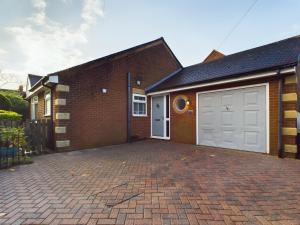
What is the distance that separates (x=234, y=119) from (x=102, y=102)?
18.4 feet

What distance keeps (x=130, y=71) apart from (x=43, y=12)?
4432 mm

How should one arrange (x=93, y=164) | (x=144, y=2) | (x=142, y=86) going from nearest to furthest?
(x=93, y=164)
(x=144, y=2)
(x=142, y=86)

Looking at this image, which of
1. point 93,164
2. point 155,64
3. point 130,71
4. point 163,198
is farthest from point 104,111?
point 163,198

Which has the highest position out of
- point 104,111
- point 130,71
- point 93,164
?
point 130,71

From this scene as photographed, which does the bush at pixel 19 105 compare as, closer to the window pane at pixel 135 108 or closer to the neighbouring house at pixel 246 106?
the window pane at pixel 135 108

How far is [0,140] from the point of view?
521cm

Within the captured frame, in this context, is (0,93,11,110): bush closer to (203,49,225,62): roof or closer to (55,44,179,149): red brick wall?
(55,44,179,149): red brick wall

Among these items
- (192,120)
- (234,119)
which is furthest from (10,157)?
(234,119)

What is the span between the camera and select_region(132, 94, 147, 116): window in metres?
9.67

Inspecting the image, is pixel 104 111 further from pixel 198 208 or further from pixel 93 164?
pixel 198 208

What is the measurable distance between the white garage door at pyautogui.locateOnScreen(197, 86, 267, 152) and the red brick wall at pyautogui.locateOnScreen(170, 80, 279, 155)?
0.21 metres

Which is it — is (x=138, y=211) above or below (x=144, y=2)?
below

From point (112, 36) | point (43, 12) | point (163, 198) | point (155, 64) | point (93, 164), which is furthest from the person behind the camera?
point (155, 64)

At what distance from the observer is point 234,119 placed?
6785 millimetres
